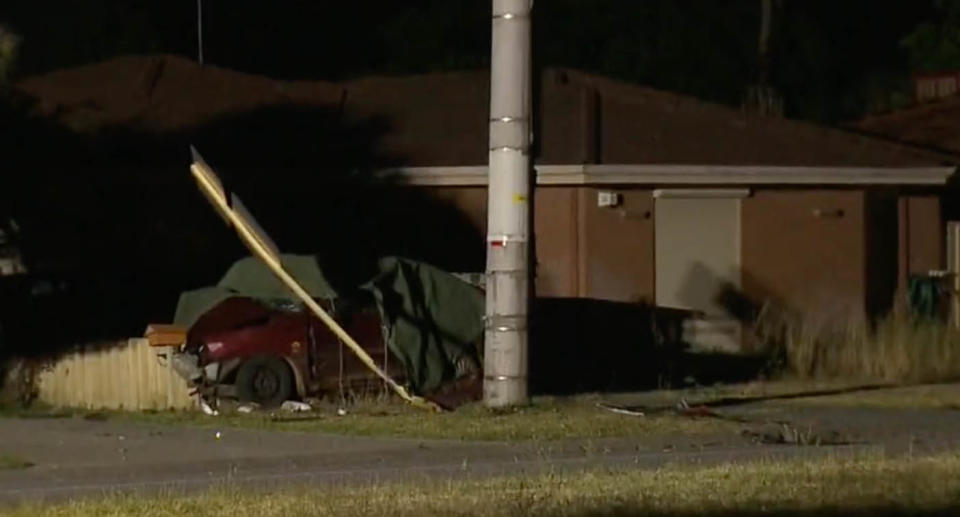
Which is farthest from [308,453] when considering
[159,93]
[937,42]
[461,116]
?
[937,42]

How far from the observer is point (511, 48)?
1998 cm

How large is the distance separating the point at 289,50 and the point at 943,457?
37.8 meters

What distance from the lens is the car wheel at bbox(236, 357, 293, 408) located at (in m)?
20.5

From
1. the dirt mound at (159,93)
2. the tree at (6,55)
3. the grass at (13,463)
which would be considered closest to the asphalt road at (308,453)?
the grass at (13,463)

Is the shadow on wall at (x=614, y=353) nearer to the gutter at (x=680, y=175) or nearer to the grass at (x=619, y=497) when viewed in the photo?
the gutter at (x=680, y=175)

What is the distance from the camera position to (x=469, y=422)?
62.5 feet

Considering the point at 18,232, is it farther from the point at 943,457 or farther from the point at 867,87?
the point at 867,87

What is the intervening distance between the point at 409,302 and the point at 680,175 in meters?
6.45

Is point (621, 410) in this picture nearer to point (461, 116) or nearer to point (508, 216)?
point (508, 216)

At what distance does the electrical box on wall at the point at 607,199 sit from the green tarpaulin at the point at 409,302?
16.4 ft

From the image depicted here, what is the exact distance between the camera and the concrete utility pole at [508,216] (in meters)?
20.0

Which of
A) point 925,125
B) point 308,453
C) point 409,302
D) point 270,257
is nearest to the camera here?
point 308,453

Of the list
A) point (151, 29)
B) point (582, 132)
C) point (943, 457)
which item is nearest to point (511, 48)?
point (943, 457)

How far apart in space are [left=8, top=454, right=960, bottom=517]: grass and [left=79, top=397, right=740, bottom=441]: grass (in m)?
3.34
